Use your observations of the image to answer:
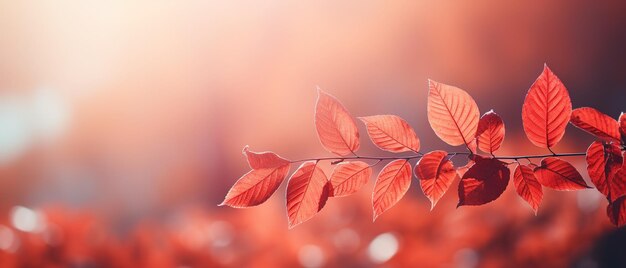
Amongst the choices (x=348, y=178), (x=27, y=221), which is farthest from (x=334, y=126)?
(x=27, y=221)

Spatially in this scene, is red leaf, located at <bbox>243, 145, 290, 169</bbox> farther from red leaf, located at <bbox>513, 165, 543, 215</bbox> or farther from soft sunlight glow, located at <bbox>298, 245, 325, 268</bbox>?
soft sunlight glow, located at <bbox>298, 245, 325, 268</bbox>

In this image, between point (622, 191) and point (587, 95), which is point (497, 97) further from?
point (622, 191)

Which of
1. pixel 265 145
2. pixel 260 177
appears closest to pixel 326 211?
pixel 265 145

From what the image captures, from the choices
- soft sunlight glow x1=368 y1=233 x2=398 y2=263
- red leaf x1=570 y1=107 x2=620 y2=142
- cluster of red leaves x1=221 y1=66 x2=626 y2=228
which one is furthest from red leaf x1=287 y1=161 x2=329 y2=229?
soft sunlight glow x1=368 y1=233 x2=398 y2=263

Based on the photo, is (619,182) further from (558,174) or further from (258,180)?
(258,180)

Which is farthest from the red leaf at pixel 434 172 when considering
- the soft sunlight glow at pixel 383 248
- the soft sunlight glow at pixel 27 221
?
the soft sunlight glow at pixel 27 221

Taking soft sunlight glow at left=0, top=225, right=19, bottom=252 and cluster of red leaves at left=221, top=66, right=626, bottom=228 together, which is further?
soft sunlight glow at left=0, top=225, right=19, bottom=252
